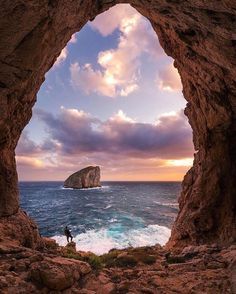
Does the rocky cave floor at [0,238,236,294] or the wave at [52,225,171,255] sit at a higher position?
the rocky cave floor at [0,238,236,294]

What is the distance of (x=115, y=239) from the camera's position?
4281 cm

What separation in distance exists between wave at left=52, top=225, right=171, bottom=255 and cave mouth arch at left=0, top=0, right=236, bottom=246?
17.6 meters

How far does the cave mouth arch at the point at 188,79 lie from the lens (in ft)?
39.3

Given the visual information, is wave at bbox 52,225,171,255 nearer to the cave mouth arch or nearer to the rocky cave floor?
the cave mouth arch

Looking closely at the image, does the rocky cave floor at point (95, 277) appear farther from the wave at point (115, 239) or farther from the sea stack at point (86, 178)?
the sea stack at point (86, 178)

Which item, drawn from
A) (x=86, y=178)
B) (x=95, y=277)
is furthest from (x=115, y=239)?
(x=86, y=178)

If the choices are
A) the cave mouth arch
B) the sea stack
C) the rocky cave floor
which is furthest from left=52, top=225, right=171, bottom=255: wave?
the sea stack

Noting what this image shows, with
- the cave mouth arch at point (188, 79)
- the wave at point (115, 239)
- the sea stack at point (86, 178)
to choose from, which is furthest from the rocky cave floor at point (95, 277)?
→ the sea stack at point (86, 178)

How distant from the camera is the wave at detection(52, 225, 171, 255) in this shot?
39.0m

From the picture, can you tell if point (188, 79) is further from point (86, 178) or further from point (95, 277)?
point (86, 178)

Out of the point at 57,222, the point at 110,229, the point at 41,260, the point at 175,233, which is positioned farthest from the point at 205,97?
the point at 57,222

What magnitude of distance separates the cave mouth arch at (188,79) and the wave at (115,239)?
692 inches

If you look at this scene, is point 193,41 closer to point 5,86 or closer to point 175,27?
point 175,27

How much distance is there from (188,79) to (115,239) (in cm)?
2983
